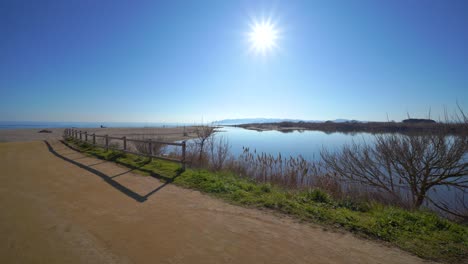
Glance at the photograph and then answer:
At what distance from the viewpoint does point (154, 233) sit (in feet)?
12.1

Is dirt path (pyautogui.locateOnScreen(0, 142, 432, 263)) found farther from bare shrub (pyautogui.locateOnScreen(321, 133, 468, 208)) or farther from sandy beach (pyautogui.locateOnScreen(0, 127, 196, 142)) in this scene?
sandy beach (pyautogui.locateOnScreen(0, 127, 196, 142))

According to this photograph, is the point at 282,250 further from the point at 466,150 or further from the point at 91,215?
the point at 466,150

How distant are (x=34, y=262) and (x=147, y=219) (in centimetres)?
173

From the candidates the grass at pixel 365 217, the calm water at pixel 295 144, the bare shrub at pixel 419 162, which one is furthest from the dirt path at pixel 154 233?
the calm water at pixel 295 144

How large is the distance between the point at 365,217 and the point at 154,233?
455cm

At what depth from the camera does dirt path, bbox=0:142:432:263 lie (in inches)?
121

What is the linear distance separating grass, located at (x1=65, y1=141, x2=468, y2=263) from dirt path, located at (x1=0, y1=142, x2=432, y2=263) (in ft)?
1.33

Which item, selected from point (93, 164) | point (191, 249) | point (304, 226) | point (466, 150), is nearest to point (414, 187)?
point (466, 150)

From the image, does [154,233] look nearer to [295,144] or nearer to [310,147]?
[310,147]

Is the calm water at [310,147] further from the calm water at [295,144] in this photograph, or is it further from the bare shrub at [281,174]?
the bare shrub at [281,174]

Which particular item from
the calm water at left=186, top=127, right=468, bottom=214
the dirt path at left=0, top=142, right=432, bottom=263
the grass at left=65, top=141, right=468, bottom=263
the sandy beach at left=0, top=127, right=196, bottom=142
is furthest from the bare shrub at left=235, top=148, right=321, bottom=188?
the sandy beach at left=0, top=127, right=196, bottom=142

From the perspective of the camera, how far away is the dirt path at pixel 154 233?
308 centimetres

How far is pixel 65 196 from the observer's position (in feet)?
18.1

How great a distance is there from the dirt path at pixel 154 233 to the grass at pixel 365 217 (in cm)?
40
